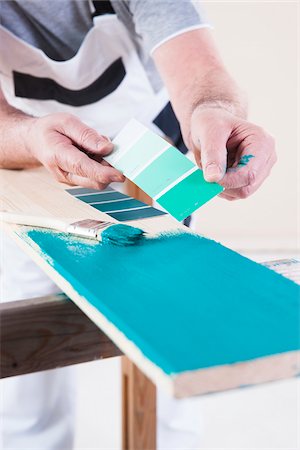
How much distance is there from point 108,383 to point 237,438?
0.52 metres

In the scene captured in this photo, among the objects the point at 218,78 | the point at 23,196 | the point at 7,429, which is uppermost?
the point at 218,78

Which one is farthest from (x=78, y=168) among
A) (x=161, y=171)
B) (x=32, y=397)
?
(x=32, y=397)

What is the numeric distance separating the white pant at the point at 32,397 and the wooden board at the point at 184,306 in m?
0.63

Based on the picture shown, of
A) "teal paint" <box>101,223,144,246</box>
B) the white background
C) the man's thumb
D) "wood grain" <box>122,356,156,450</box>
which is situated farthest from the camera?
Answer: the white background

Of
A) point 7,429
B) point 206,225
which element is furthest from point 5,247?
point 206,225

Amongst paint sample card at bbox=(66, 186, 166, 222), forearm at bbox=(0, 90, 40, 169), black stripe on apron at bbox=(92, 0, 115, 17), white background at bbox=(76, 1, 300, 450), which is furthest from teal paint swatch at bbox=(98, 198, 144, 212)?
white background at bbox=(76, 1, 300, 450)

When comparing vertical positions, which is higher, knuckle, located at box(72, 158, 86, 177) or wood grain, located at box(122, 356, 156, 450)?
knuckle, located at box(72, 158, 86, 177)

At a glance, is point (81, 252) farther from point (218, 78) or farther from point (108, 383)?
point (108, 383)

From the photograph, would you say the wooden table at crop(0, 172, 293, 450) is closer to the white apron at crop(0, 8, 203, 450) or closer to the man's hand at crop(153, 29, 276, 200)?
the man's hand at crop(153, 29, 276, 200)

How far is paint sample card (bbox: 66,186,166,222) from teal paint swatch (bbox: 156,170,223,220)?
6cm

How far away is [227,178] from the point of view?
93 centimetres

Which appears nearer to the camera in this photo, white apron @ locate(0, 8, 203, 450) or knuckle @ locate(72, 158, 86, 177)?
knuckle @ locate(72, 158, 86, 177)

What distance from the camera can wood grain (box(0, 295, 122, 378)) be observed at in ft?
2.81

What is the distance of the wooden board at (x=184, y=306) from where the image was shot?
19.5 inches
